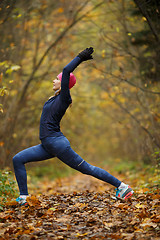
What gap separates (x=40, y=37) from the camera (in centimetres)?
1322

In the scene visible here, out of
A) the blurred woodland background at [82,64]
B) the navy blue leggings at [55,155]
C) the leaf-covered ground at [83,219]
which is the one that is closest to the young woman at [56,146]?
the navy blue leggings at [55,155]

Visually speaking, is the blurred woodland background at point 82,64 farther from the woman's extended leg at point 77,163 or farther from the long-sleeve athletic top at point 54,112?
the woman's extended leg at point 77,163

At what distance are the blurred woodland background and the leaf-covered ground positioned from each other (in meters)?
2.29

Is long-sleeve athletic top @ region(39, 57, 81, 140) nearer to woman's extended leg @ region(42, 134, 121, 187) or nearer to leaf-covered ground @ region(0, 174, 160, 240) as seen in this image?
woman's extended leg @ region(42, 134, 121, 187)

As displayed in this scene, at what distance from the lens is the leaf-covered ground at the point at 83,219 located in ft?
12.3

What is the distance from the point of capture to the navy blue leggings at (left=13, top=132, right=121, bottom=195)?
4.71m

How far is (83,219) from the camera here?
14.1 feet

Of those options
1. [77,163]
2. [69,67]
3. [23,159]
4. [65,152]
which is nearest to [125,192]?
[77,163]

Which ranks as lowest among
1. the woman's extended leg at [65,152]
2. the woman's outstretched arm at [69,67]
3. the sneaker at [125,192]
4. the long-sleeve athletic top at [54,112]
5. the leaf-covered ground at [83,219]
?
the sneaker at [125,192]

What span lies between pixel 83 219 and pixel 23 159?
1.33m

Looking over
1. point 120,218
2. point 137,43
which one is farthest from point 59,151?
point 137,43

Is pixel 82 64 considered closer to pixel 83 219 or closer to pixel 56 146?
pixel 56 146

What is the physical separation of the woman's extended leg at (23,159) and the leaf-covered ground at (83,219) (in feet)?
1.02

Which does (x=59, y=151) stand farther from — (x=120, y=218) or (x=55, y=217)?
(x=120, y=218)
